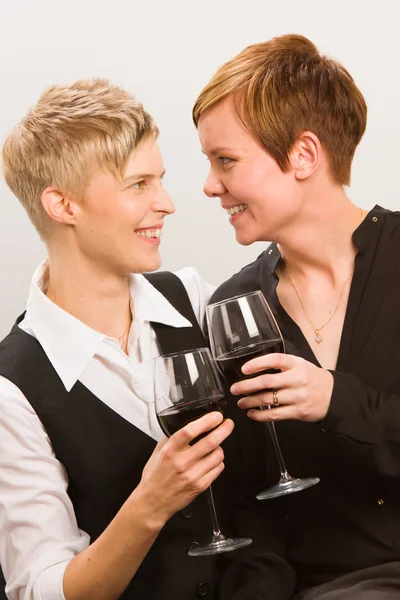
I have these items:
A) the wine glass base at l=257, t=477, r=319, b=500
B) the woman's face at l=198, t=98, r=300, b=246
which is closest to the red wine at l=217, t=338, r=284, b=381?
the wine glass base at l=257, t=477, r=319, b=500

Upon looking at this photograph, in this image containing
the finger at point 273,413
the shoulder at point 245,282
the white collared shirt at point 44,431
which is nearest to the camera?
the finger at point 273,413

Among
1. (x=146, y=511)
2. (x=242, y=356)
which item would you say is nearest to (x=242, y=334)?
(x=242, y=356)

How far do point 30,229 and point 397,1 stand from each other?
1549 millimetres

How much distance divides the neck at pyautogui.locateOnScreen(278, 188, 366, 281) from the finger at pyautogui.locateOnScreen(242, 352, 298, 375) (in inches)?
20.6

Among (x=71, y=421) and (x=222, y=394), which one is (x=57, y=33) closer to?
(x=71, y=421)

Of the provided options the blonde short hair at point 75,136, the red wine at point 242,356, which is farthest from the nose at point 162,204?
the red wine at point 242,356

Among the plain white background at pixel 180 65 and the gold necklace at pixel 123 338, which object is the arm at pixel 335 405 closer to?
the gold necklace at pixel 123 338

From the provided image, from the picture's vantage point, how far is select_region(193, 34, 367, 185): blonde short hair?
6.54ft

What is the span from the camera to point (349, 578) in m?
1.81

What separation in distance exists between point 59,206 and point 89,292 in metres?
0.19

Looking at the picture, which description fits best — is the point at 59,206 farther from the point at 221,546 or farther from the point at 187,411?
the point at 221,546

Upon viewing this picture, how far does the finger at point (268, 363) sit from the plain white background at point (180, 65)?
1866 millimetres

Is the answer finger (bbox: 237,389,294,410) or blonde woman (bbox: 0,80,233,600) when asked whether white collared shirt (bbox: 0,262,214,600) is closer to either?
blonde woman (bbox: 0,80,233,600)

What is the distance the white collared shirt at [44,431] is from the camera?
1.78 metres
